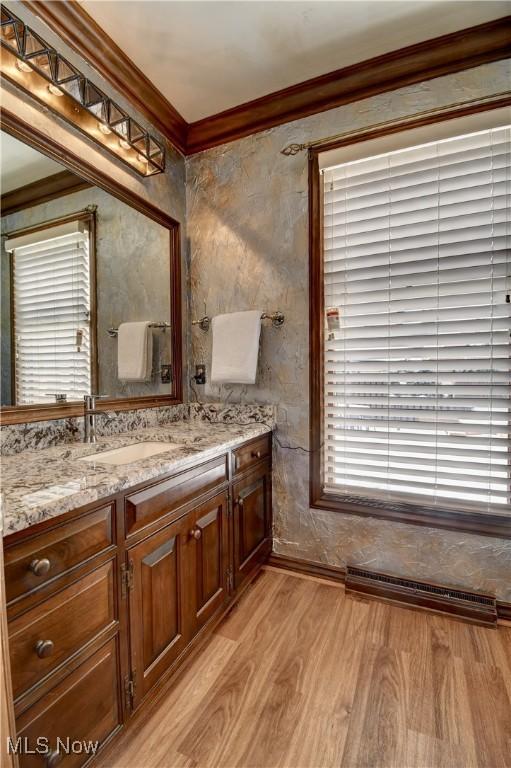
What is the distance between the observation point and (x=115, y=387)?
1.71 meters

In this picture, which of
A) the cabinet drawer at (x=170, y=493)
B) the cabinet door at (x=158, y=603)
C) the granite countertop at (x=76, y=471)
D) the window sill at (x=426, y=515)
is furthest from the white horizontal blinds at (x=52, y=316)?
the window sill at (x=426, y=515)

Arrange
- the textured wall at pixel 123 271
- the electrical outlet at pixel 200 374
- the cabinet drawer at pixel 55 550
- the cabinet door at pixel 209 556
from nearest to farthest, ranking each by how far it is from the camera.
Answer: the cabinet drawer at pixel 55 550 < the cabinet door at pixel 209 556 < the textured wall at pixel 123 271 < the electrical outlet at pixel 200 374

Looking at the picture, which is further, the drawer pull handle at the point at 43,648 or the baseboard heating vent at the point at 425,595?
the baseboard heating vent at the point at 425,595

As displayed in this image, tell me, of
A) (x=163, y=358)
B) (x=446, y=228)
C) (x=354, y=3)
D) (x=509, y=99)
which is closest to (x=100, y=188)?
(x=163, y=358)

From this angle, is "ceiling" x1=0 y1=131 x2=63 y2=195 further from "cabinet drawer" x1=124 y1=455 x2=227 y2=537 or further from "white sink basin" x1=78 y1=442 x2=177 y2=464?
"cabinet drawer" x1=124 y1=455 x2=227 y2=537

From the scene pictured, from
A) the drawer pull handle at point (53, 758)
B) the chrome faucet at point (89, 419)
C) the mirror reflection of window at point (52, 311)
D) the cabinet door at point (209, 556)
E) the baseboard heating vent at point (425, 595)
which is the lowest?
the baseboard heating vent at point (425, 595)

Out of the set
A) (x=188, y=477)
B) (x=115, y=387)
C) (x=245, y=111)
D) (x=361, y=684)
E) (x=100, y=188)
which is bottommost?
(x=361, y=684)

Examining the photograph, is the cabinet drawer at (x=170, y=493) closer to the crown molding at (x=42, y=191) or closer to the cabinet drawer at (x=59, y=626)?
the cabinet drawer at (x=59, y=626)

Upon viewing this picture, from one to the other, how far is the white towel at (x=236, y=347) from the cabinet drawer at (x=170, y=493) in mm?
557

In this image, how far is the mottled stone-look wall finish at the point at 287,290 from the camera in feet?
5.54

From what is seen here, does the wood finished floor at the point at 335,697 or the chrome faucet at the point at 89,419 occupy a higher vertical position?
the chrome faucet at the point at 89,419

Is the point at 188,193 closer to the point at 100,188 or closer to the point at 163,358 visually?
the point at 100,188

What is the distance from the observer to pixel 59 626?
0.84 metres

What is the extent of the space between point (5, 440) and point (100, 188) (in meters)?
1.19
